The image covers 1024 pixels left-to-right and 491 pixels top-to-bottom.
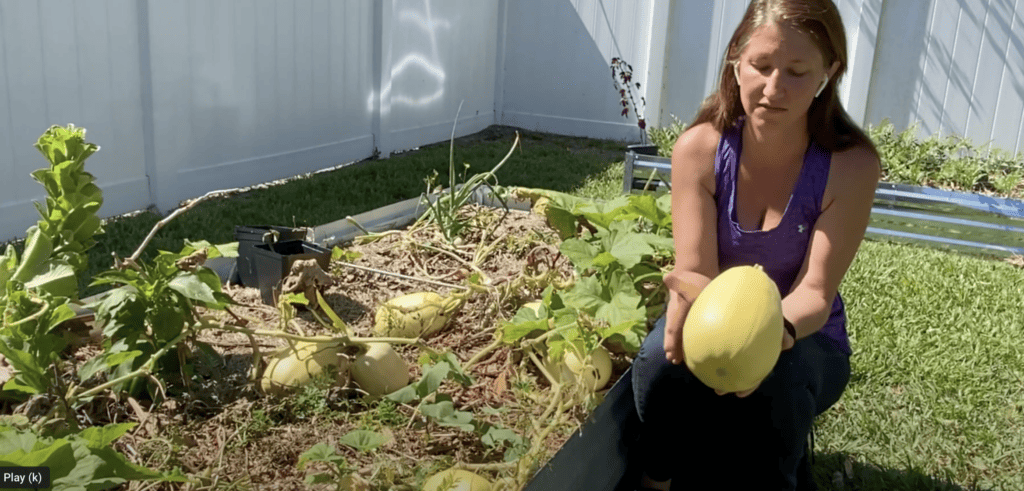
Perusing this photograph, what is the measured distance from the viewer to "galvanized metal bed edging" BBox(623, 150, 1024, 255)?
454cm

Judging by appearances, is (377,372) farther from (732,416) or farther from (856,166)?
(856,166)

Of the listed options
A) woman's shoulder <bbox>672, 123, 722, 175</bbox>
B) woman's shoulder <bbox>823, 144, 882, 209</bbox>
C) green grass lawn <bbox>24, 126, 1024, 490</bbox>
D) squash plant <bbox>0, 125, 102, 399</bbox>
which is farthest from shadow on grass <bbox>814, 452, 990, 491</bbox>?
squash plant <bbox>0, 125, 102, 399</bbox>

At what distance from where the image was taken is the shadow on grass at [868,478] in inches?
88.8

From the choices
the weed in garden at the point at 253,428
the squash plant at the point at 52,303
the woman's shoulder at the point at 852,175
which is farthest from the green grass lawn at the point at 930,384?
the squash plant at the point at 52,303

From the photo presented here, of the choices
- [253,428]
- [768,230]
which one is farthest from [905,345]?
[253,428]

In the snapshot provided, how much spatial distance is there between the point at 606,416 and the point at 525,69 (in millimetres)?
7382

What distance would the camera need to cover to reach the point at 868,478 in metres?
2.29

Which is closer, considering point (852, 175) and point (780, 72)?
point (780, 72)

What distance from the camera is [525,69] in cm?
891

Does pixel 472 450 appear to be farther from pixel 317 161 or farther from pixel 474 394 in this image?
pixel 317 161

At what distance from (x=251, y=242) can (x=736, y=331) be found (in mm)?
1654

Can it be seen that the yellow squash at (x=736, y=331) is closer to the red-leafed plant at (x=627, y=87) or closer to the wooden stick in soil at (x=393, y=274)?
the wooden stick in soil at (x=393, y=274)

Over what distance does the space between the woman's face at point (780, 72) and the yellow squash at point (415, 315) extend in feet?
3.21

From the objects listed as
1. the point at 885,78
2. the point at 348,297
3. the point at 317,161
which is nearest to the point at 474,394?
the point at 348,297
